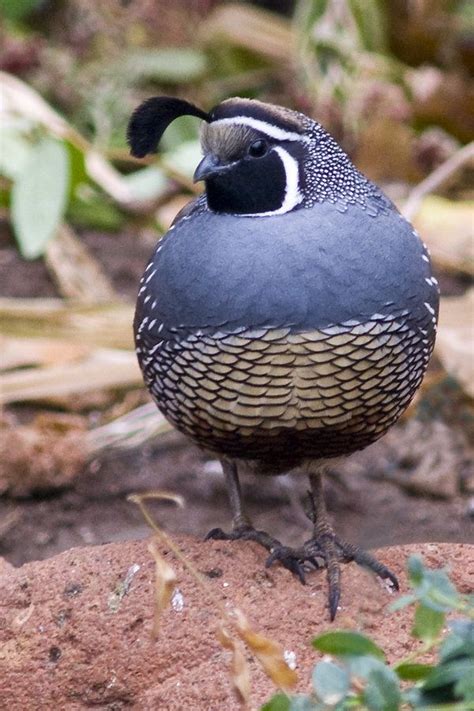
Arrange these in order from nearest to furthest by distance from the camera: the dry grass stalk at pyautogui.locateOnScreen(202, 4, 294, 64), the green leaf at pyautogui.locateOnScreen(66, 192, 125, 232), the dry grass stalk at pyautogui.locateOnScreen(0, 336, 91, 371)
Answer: the dry grass stalk at pyautogui.locateOnScreen(0, 336, 91, 371) → the green leaf at pyautogui.locateOnScreen(66, 192, 125, 232) → the dry grass stalk at pyautogui.locateOnScreen(202, 4, 294, 64)

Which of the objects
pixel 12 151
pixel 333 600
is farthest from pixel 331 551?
pixel 12 151

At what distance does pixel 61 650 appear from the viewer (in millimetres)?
2752

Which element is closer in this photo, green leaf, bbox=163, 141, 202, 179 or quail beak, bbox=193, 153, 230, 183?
quail beak, bbox=193, 153, 230, 183

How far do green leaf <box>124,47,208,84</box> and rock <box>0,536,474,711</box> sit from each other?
508 cm

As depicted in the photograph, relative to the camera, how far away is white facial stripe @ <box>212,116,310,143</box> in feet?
10.0

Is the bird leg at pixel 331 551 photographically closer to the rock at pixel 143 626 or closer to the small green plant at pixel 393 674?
the rock at pixel 143 626

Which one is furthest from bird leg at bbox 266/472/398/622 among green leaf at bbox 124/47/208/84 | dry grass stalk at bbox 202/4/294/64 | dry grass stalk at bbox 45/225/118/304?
dry grass stalk at bbox 202/4/294/64

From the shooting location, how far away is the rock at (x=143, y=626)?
2.70 metres

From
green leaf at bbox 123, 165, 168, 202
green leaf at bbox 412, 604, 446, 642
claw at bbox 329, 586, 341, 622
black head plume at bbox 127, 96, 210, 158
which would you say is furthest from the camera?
green leaf at bbox 123, 165, 168, 202

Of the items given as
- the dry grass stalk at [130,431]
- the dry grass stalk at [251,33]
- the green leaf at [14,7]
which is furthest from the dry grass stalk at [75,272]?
the dry grass stalk at [251,33]

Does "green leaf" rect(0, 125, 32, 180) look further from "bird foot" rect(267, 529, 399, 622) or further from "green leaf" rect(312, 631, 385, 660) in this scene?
"green leaf" rect(312, 631, 385, 660)

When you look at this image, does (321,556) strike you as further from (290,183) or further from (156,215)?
(156,215)

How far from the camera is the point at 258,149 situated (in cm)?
310

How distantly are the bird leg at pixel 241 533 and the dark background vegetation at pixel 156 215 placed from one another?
983mm
